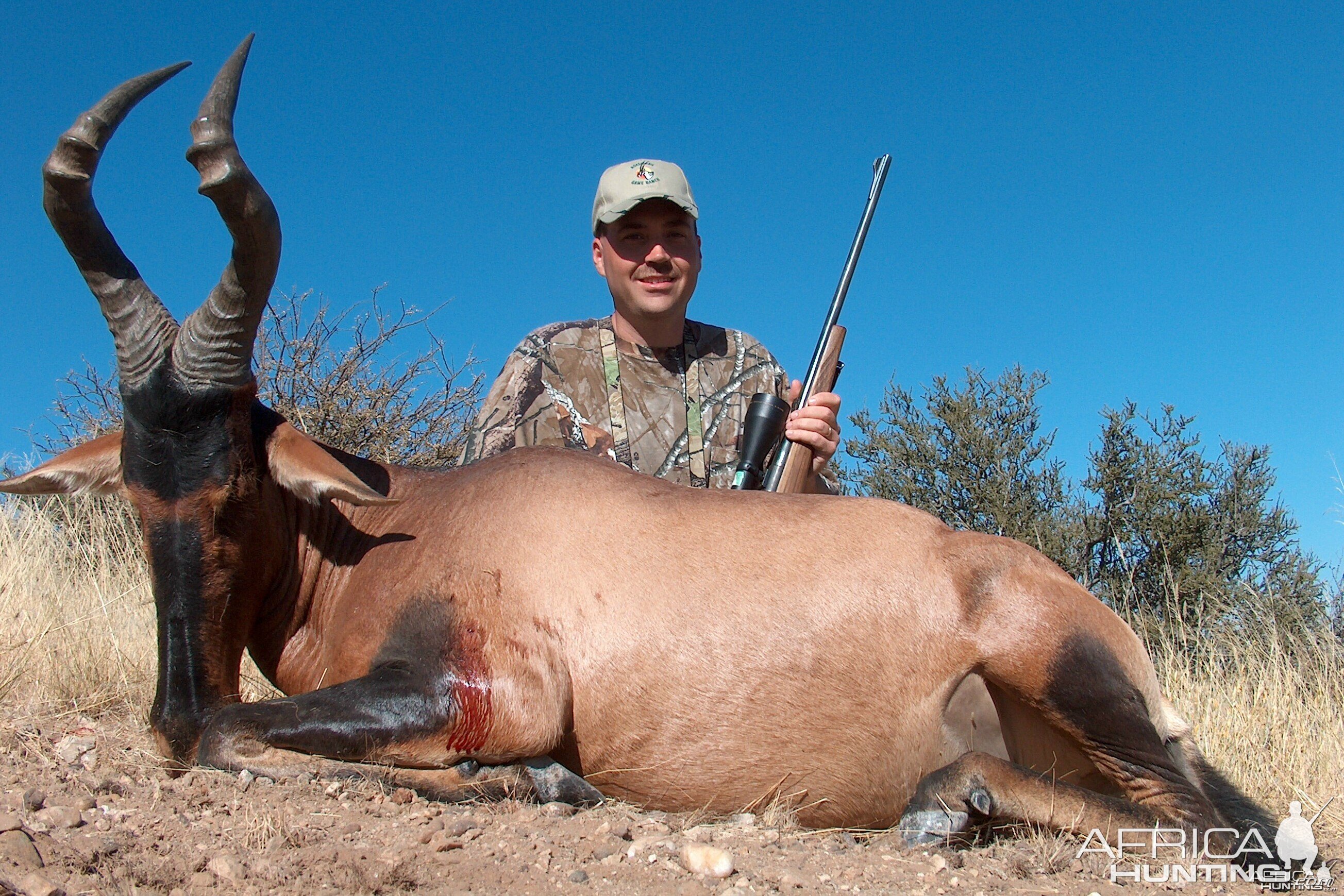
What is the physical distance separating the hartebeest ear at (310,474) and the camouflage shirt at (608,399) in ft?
6.66

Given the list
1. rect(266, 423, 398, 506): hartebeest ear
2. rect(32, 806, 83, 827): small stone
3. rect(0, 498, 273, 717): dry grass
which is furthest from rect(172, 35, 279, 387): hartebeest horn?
rect(0, 498, 273, 717): dry grass

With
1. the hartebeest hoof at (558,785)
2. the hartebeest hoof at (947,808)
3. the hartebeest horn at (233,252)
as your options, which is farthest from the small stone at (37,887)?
the hartebeest hoof at (947,808)

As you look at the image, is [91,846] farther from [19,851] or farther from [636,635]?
[636,635]

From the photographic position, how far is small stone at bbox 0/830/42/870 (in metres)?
2.70

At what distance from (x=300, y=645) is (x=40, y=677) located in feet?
5.30

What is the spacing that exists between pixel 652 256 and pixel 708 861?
4092 mm

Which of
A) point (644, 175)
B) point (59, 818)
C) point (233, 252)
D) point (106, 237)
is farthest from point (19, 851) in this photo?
point (644, 175)

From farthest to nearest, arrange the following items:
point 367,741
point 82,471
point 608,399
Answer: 1. point 608,399
2. point 82,471
3. point 367,741

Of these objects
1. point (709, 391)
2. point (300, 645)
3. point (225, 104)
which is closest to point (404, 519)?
point (300, 645)

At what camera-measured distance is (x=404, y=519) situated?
446 centimetres

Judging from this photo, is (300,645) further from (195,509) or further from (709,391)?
(709,391)

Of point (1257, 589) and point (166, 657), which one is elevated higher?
point (1257, 589)

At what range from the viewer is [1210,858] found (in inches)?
146

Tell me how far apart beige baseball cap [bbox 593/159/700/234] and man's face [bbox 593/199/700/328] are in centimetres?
8
